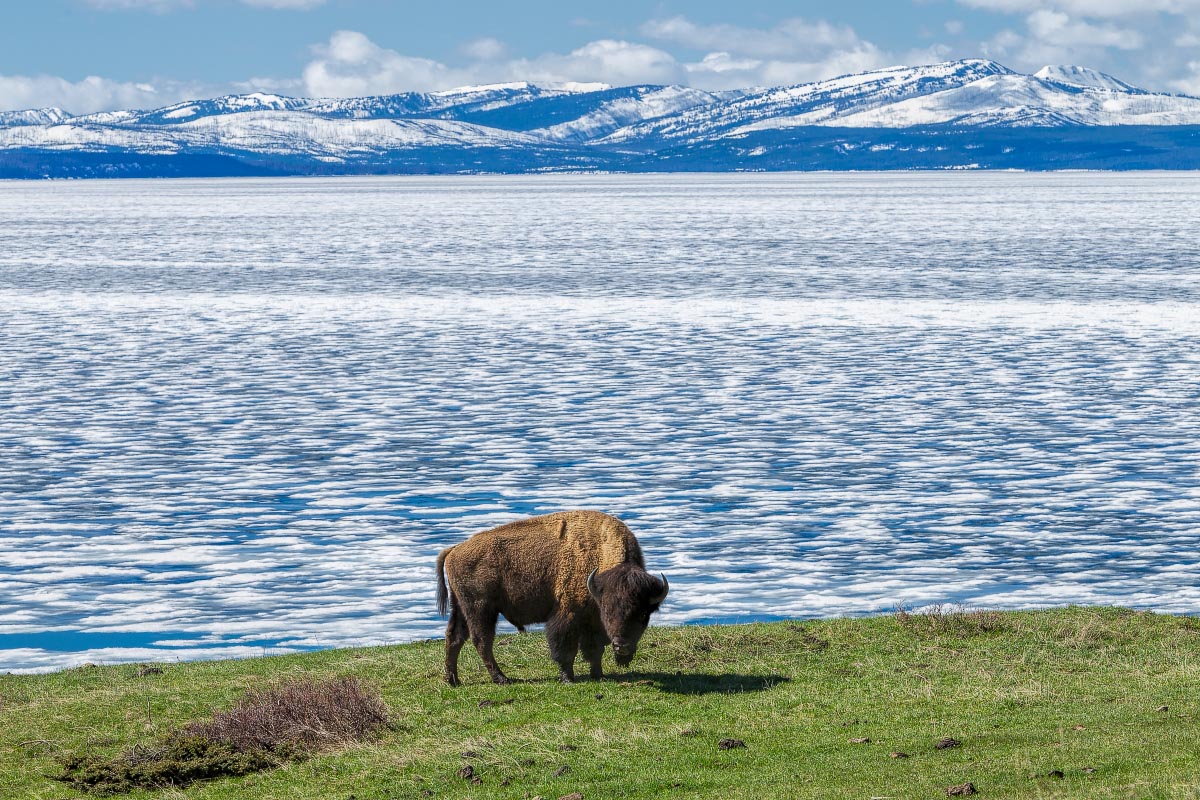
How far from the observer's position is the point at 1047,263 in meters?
85.2

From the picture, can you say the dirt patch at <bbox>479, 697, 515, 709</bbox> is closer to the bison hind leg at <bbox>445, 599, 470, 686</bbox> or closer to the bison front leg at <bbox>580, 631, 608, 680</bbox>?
the bison hind leg at <bbox>445, 599, 470, 686</bbox>

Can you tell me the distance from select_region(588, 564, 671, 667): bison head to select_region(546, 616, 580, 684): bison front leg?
564 mm

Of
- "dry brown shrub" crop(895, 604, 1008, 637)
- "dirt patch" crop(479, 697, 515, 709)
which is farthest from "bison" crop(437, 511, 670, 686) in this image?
"dry brown shrub" crop(895, 604, 1008, 637)

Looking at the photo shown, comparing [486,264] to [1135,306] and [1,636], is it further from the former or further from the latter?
[1,636]

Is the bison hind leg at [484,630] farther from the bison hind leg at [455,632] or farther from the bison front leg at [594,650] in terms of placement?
the bison front leg at [594,650]

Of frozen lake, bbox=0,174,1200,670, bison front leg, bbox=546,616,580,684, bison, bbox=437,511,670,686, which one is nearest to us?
bison, bbox=437,511,670,686

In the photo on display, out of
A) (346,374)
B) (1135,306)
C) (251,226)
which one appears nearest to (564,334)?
(346,374)

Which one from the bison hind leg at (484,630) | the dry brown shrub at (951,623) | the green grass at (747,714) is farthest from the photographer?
the dry brown shrub at (951,623)

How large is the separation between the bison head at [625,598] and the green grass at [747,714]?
2.46 feet

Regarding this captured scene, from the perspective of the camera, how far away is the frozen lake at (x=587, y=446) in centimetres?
2167

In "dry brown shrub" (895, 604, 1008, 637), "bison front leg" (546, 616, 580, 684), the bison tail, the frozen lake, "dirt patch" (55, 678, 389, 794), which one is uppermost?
the bison tail

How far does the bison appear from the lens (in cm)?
1448

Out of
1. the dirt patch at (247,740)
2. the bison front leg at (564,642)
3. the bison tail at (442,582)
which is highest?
the bison tail at (442,582)

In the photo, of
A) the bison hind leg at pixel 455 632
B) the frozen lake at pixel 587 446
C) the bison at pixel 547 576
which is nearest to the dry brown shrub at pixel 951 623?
the frozen lake at pixel 587 446
